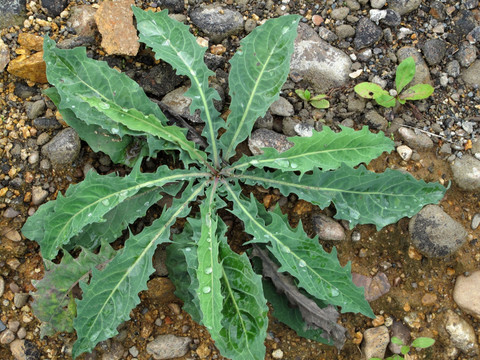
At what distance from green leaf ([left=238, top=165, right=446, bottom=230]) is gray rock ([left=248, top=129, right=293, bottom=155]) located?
242 mm

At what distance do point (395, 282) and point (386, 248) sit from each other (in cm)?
24

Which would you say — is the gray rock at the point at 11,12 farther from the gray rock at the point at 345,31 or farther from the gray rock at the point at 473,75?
the gray rock at the point at 473,75

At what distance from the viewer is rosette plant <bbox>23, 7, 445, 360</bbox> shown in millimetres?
2717

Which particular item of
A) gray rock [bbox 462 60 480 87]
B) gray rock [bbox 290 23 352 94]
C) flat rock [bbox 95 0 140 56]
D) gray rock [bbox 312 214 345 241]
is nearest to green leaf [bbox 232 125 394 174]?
gray rock [bbox 312 214 345 241]

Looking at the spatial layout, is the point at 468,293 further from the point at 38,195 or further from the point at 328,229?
the point at 38,195

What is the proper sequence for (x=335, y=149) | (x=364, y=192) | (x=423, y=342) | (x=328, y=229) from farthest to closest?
(x=328, y=229) < (x=423, y=342) < (x=364, y=192) < (x=335, y=149)

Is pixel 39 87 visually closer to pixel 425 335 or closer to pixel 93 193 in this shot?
pixel 93 193

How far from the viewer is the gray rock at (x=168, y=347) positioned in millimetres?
3109

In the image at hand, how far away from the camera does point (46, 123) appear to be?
327 cm

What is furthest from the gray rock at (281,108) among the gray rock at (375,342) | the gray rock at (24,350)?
the gray rock at (24,350)

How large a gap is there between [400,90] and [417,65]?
0.28m

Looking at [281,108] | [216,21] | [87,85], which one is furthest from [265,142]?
[87,85]

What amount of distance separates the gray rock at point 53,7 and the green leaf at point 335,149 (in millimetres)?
2008

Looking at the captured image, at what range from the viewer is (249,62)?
3.07m
